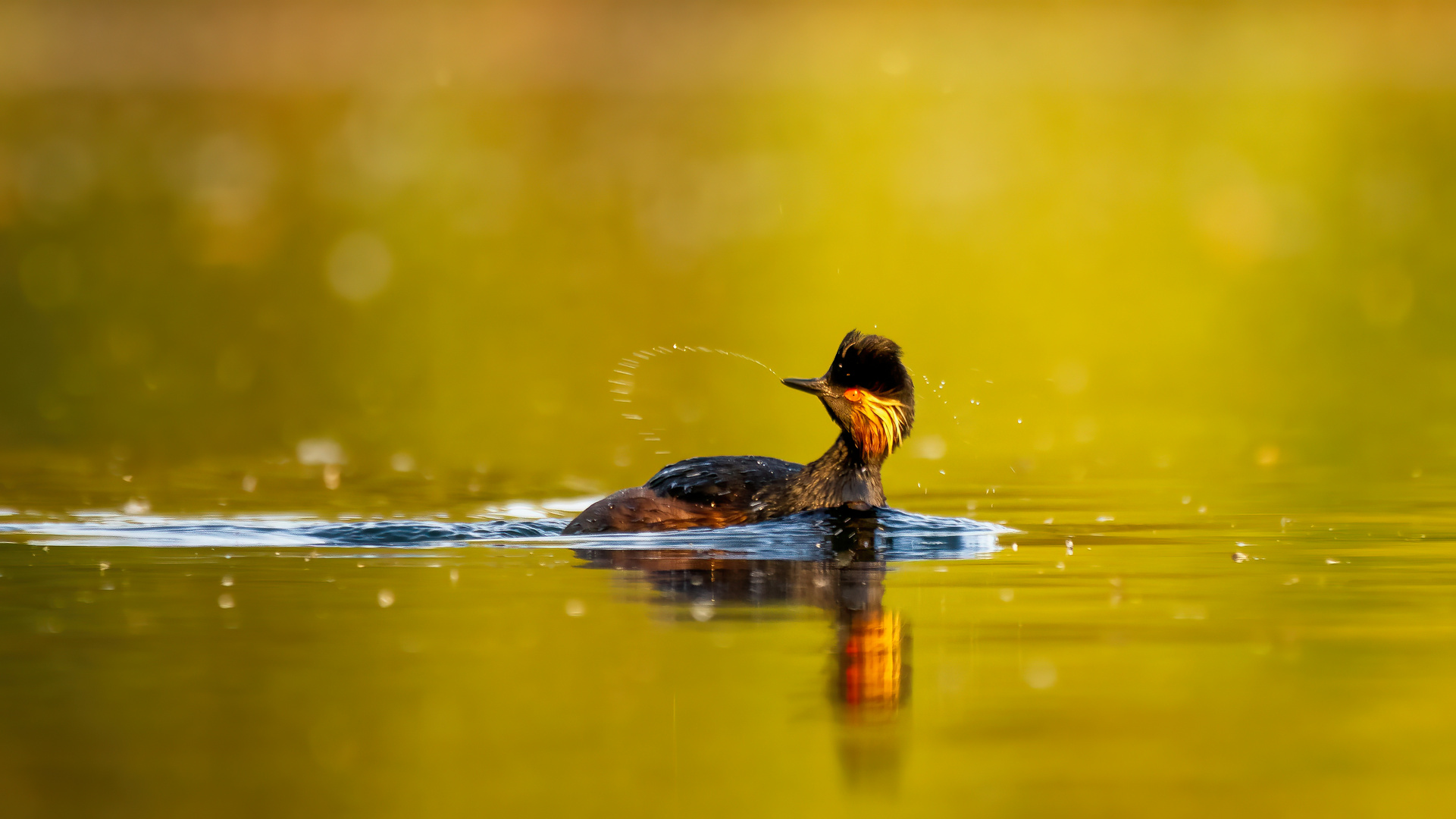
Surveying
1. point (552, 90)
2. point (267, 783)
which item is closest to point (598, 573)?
point (267, 783)

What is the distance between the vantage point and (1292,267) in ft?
95.1

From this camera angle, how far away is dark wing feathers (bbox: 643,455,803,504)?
38.5 feet

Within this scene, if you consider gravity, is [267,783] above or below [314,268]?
below

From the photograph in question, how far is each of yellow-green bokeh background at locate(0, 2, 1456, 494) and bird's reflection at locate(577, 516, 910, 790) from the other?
3366 millimetres

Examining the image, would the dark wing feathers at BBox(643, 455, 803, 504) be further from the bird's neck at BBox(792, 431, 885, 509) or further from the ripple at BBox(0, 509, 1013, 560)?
the ripple at BBox(0, 509, 1013, 560)

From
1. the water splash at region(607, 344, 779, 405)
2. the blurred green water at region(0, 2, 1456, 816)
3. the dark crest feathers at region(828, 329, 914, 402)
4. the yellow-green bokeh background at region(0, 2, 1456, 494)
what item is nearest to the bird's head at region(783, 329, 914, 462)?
the dark crest feathers at region(828, 329, 914, 402)

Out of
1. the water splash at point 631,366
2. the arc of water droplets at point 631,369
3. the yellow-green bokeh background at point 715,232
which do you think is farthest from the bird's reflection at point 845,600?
the water splash at point 631,366

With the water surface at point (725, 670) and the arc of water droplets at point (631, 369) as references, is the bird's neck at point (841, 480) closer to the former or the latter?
the water surface at point (725, 670)

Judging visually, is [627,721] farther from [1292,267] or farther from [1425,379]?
[1292,267]

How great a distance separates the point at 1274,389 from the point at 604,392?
6068mm

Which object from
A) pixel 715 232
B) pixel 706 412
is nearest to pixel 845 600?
pixel 706 412

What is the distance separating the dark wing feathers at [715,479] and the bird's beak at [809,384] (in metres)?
0.48

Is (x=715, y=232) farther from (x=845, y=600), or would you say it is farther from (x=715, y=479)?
(x=845, y=600)

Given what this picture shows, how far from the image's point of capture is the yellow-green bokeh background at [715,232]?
17.2 metres
